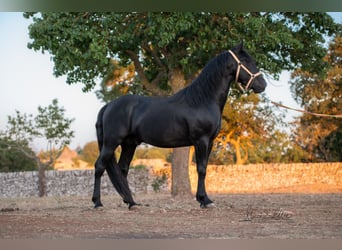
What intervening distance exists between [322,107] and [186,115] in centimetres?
1999

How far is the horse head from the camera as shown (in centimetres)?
996

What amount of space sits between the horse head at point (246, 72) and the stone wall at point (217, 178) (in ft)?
49.6

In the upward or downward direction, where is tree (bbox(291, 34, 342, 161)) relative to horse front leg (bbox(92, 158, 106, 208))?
upward

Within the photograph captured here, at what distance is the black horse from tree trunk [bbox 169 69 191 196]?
5938mm

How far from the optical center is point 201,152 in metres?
9.95

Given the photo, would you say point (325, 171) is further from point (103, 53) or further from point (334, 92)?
point (103, 53)

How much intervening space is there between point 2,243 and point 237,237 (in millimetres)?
2443

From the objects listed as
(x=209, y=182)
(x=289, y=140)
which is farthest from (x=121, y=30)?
(x=289, y=140)

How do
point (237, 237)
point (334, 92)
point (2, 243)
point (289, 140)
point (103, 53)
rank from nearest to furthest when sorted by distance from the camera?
1. point (2, 243)
2. point (237, 237)
3. point (103, 53)
4. point (334, 92)
5. point (289, 140)

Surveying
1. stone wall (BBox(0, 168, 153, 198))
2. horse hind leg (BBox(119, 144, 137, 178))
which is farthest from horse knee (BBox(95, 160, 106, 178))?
stone wall (BBox(0, 168, 153, 198))

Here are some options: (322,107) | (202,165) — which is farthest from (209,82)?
(322,107)

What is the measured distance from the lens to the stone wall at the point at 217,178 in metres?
25.2

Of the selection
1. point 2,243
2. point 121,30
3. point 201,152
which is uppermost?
point 121,30

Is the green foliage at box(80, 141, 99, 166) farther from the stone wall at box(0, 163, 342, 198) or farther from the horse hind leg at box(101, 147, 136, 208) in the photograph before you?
the horse hind leg at box(101, 147, 136, 208)
